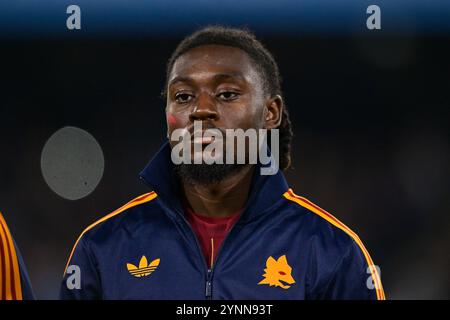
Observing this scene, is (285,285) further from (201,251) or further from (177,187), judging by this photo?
(177,187)

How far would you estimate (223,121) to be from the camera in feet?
7.71

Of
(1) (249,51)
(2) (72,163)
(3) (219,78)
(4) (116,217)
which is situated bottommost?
(4) (116,217)

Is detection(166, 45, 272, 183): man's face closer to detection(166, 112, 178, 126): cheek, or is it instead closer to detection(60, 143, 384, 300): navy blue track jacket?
detection(166, 112, 178, 126): cheek

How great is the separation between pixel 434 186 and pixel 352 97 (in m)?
0.85

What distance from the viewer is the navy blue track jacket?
2.30 meters

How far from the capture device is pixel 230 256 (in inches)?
92.7

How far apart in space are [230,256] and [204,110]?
50 cm

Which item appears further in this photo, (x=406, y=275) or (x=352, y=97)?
(x=352, y=97)

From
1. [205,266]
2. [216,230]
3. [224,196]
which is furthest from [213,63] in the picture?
[205,266]

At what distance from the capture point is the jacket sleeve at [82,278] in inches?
93.3

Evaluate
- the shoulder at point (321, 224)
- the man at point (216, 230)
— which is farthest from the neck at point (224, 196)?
the shoulder at point (321, 224)

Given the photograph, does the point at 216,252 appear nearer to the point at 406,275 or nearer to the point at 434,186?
the point at 406,275
